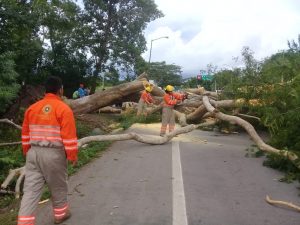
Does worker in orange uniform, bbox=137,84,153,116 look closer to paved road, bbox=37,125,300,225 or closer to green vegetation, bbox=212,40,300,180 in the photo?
green vegetation, bbox=212,40,300,180

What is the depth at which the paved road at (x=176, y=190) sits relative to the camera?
5605mm

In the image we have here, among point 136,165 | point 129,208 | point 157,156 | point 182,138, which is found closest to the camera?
point 129,208

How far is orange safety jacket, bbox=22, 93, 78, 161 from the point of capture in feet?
16.8

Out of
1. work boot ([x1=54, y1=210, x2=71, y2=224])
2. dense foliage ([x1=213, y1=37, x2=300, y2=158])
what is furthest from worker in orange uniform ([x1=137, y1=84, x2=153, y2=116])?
work boot ([x1=54, y1=210, x2=71, y2=224])

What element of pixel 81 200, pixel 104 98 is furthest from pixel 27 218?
pixel 104 98

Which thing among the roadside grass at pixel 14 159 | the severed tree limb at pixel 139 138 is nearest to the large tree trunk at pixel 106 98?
the roadside grass at pixel 14 159

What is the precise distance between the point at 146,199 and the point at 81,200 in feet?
3.13

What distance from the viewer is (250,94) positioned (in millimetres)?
11703

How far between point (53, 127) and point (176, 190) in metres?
2.59

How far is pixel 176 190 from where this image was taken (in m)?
6.91

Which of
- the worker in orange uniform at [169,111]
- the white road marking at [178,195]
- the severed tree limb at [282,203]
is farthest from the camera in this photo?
the worker in orange uniform at [169,111]

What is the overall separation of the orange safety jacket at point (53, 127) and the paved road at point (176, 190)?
103 cm

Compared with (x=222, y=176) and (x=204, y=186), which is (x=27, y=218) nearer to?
(x=204, y=186)

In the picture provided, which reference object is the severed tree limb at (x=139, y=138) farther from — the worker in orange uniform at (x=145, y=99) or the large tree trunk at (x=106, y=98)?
the large tree trunk at (x=106, y=98)
